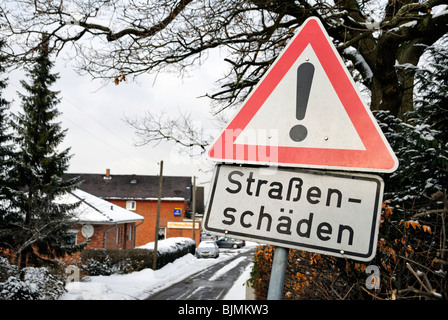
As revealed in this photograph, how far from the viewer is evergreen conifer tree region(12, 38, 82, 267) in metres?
15.3

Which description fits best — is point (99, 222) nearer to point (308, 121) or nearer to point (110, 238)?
point (110, 238)

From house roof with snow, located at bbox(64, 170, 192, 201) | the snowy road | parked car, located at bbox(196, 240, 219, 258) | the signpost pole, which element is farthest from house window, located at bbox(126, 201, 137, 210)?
the signpost pole

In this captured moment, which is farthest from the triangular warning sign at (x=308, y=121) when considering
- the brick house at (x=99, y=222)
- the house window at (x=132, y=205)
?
the house window at (x=132, y=205)

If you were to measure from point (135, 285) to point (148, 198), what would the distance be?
28.0 meters

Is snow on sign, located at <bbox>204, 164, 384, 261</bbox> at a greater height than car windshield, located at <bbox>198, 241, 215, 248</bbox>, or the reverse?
snow on sign, located at <bbox>204, 164, 384, 261</bbox>

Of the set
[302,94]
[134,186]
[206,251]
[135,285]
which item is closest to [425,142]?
[302,94]

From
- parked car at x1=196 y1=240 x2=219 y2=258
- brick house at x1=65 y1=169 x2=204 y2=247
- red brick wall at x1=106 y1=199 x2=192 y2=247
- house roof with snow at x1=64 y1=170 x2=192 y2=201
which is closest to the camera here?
parked car at x1=196 y1=240 x2=219 y2=258

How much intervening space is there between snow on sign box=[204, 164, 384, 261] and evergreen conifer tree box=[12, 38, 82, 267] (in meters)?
14.5

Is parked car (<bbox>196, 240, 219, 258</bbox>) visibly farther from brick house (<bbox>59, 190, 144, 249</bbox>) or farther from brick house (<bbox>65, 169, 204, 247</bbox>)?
brick house (<bbox>65, 169, 204, 247</bbox>)

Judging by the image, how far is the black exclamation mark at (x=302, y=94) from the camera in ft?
5.78

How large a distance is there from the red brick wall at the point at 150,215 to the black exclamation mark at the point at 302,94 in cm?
4279

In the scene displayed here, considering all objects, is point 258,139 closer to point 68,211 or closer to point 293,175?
point 293,175

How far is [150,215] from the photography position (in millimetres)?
44344
